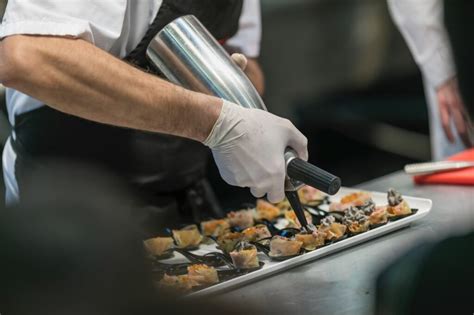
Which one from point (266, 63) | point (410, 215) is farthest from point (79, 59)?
point (266, 63)

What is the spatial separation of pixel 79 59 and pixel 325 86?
3.25 meters

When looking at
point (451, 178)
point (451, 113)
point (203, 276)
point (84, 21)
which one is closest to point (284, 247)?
point (203, 276)

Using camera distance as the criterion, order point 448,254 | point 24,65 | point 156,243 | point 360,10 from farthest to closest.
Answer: point 360,10
point 156,243
point 24,65
point 448,254

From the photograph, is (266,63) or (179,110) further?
(266,63)

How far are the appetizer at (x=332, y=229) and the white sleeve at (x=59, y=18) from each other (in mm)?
464

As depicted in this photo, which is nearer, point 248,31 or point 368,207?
point 368,207

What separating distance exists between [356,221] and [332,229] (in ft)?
0.16

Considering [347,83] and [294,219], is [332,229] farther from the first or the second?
[347,83]

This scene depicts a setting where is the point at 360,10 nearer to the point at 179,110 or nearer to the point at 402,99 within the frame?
the point at 402,99

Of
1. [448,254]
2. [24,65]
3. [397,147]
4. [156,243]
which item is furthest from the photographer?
[397,147]

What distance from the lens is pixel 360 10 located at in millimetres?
4422

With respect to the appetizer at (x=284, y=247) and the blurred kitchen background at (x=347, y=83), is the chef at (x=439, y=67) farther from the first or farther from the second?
the blurred kitchen background at (x=347, y=83)

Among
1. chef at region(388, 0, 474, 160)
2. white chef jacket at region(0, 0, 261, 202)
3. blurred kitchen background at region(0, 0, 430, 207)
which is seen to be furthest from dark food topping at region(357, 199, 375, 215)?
blurred kitchen background at region(0, 0, 430, 207)

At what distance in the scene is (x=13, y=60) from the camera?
1.13 metres
